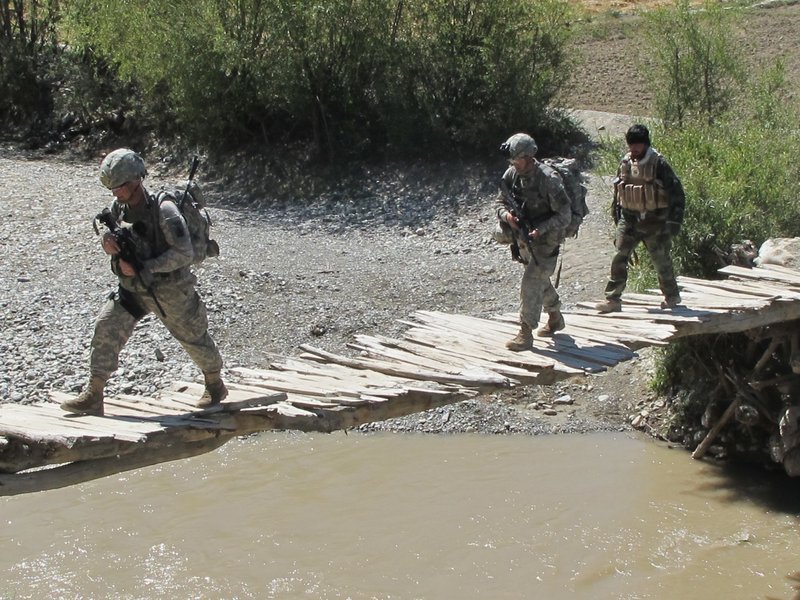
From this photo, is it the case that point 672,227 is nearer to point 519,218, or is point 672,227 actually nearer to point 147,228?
point 519,218

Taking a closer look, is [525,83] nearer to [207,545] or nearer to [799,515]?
[799,515]

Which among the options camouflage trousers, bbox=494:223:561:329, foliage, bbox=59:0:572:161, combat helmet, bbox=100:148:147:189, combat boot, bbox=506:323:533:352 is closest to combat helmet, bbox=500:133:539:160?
camouflage trousers, bbox=494:223:561:329

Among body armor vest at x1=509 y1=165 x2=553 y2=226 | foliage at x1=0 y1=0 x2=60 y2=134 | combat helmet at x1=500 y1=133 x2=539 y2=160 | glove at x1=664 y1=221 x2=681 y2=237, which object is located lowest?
glove at x1=664 y1=221 x2=681 y2=237

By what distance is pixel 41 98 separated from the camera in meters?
23.8

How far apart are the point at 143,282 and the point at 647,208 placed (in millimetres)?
4245

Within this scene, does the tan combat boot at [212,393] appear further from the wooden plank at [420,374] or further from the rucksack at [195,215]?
the wooden plank at [420,374]

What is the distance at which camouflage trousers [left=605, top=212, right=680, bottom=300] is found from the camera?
876 cm

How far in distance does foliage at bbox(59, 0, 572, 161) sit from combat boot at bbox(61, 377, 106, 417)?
13.3 metres

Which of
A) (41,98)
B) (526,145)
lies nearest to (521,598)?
(526,145)

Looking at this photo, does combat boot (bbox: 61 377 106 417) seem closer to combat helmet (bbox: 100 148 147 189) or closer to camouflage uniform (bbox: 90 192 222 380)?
camouflage uniform (bbox: 90 192 222 380)

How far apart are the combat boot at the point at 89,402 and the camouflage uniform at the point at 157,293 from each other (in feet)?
Answer: 0.35

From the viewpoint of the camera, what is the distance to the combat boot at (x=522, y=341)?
7988 millimetres

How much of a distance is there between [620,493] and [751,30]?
1878 centimetres

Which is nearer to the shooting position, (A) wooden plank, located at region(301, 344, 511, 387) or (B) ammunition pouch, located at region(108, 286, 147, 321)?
(B) ammunition pouch, located at region(108, 286, 147, 321)
